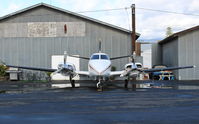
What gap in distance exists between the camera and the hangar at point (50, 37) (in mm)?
30469

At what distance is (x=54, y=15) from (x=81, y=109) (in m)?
22.9

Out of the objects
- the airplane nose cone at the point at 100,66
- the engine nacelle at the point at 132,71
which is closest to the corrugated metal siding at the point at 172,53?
the engine nacelle at the point at 132,71

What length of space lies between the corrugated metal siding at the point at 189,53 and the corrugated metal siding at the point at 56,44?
5.69m

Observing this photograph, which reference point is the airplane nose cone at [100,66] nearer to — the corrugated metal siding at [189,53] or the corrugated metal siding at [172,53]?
the corrugated metal siding at [189,53]

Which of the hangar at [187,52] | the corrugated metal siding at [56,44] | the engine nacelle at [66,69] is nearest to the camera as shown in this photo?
the engine nacelle at [66,69]

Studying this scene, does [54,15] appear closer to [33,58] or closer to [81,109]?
[33,58]

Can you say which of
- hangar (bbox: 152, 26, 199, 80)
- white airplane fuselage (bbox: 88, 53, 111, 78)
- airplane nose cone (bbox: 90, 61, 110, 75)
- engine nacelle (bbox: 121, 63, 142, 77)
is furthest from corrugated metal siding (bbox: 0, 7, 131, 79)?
airplane nose cone (bbox: 90, 61, 110, 75)

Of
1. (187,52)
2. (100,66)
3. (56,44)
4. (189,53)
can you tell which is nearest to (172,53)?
(187,52)

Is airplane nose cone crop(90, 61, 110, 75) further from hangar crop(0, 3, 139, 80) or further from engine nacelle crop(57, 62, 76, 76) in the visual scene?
hangar crop(0, 3, 139, 80)

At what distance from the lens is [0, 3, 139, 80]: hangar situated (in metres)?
30.5

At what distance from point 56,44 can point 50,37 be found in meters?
0.98

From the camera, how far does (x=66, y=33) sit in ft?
101

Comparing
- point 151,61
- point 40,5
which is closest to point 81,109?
point 40,5

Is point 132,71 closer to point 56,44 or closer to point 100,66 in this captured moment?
point 100,66
